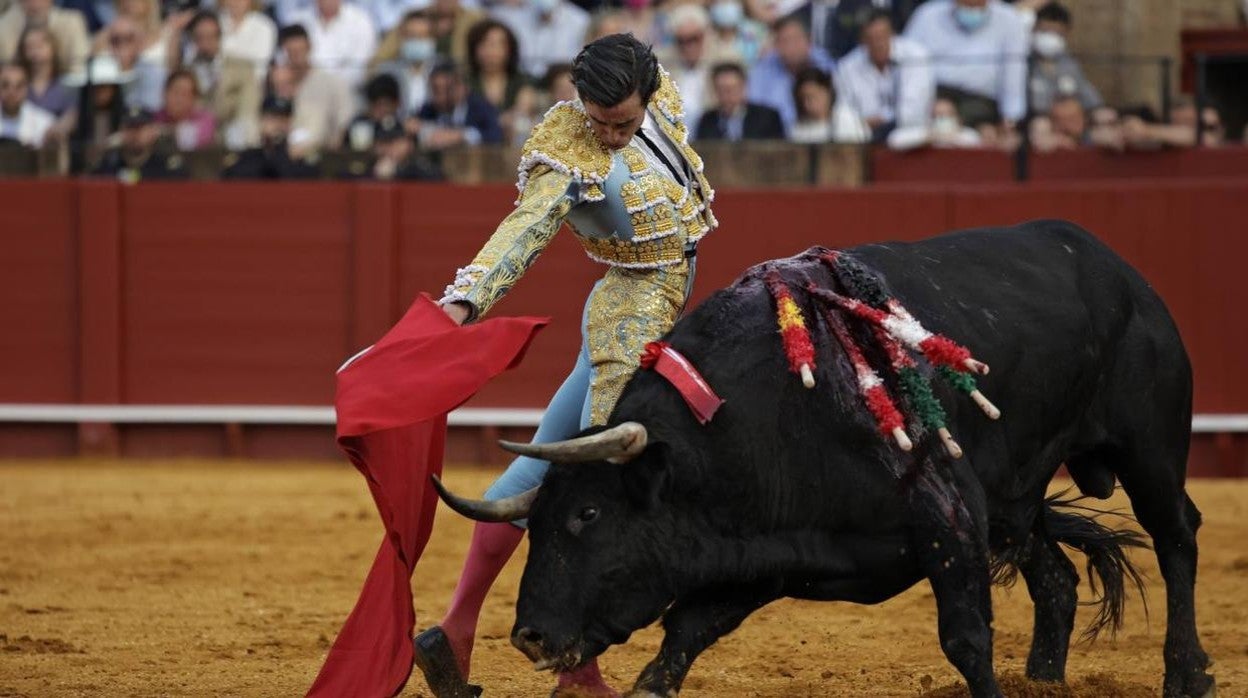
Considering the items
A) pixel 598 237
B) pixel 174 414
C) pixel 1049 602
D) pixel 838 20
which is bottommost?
pixel 174 414

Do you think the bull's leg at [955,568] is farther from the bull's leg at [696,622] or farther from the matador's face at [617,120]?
the matador's face at [617,120]

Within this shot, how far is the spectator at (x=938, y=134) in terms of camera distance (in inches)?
348

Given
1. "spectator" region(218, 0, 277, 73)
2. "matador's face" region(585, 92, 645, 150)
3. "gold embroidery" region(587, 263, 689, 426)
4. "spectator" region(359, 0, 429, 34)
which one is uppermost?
"spectator" region(359, 0, 429, 34)

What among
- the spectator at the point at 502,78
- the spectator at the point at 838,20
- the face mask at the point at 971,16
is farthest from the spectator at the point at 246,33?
the face mask at the point at 971,16

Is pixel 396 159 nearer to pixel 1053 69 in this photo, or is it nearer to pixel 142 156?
pixel 142 156

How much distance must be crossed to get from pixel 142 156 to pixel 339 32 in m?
1.12

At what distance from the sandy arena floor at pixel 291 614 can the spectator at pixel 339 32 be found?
2375mm

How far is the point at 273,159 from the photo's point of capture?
29.4 feet

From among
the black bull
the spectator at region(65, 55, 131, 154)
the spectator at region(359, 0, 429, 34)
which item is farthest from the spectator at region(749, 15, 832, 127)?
the black bull

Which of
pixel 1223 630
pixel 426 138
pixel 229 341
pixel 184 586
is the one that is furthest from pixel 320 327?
pixel 1223 630

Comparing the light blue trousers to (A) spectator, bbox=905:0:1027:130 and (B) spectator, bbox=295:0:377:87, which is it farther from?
(B) spectator, bbox=295:0:377:87

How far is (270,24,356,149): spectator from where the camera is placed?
29.0ft

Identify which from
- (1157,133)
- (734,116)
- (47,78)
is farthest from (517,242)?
(47,78)

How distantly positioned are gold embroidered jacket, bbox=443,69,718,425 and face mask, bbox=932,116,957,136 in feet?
17.0
